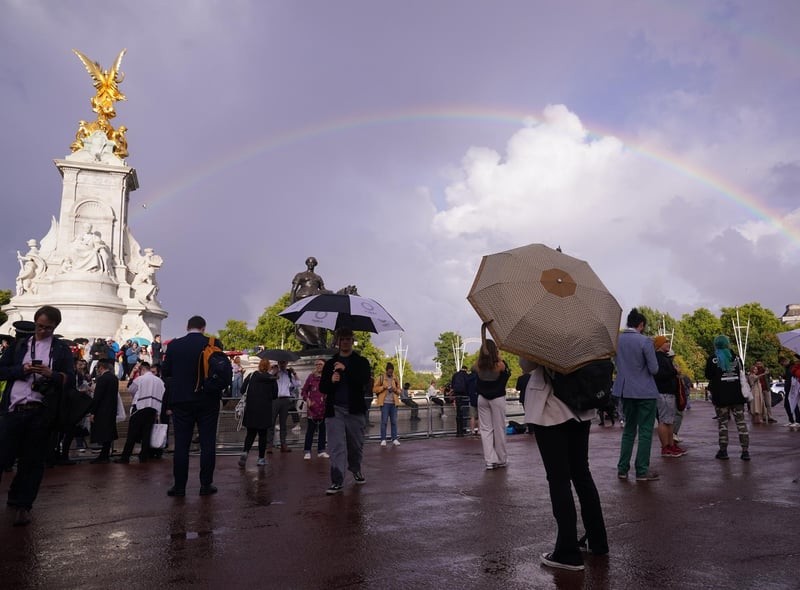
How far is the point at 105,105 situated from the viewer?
4897 cm

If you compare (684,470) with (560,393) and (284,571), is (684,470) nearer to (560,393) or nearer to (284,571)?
(560,393)

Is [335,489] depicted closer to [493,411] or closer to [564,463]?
[493,411]

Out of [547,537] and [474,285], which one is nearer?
[474,285]

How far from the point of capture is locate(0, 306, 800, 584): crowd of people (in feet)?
15.0

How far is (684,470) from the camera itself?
29.5 feet

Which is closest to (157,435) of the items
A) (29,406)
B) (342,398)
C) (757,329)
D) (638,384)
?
(342,398)

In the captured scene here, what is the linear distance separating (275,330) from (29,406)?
64.2 m

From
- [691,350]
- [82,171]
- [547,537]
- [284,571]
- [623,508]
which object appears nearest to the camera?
[284,571]

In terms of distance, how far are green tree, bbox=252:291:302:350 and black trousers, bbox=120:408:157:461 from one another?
179 feet

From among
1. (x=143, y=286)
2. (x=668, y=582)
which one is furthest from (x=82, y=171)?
(x=668, y=582)

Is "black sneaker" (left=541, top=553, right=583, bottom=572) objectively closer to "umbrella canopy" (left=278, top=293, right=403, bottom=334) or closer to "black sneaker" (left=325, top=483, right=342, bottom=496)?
"black sneaker" (left=325, top=483, right=342, bottom=496)

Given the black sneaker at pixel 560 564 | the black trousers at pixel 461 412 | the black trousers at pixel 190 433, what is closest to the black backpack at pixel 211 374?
the black trousers at pixel 190 433

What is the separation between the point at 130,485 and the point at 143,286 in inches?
1457

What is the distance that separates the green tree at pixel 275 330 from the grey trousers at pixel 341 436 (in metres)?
59.3
